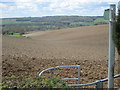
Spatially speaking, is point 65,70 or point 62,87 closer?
point 62,87

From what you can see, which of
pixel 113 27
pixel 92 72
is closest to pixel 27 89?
pixel 113 27

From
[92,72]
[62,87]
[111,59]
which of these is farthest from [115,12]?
[92,72]

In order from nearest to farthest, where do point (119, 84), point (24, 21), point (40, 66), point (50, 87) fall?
point (50, 87), point (119, 84), point (40, 66), point (24, 21)

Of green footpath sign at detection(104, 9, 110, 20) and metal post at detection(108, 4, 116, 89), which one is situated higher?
green footpath sign at detection(104, 9, 110, 20)

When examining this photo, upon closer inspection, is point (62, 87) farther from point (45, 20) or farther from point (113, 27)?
point (45, 20)

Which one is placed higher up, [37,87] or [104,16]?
[104,16]

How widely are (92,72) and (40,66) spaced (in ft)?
8.05

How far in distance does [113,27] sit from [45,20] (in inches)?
4213

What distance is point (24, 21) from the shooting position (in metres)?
110

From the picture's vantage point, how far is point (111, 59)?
535 cm

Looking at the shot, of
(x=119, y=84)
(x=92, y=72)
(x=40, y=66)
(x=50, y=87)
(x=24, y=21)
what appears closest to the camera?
(x=50, y=87)

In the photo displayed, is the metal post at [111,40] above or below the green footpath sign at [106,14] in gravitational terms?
below

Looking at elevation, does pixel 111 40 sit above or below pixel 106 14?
below

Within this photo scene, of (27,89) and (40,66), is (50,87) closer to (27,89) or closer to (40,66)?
(27,89)
